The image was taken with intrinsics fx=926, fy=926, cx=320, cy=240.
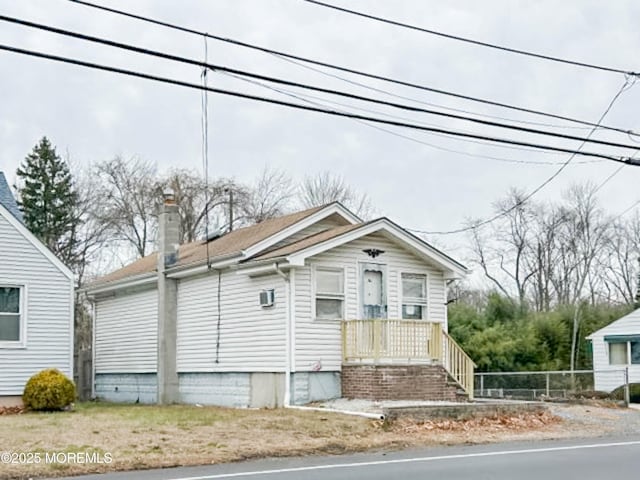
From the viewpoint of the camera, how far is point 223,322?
23484 millimetres

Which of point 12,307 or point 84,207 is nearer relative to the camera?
point 12,307

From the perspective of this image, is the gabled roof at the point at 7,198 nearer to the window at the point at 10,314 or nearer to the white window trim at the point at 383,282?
the window at the point at 10,314

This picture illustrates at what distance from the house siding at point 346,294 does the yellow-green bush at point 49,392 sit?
550 centimetres

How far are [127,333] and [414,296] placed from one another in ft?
30.2

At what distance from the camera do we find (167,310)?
2531 cm

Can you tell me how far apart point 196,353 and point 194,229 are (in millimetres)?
22923

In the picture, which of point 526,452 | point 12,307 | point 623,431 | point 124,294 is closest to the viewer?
point 526,452

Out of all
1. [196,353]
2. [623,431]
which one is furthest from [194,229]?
[623,431]

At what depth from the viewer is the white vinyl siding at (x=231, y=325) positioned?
71.4 ft

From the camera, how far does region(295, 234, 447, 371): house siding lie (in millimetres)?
21469

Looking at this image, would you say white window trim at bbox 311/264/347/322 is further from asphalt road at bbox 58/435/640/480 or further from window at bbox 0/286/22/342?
window at bbox 0/286/22/342

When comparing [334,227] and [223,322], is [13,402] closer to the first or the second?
[223,322]

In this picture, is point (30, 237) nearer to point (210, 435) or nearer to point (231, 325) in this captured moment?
point (231, 325)

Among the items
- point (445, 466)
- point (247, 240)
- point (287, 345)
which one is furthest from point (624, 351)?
point (445, 466)
